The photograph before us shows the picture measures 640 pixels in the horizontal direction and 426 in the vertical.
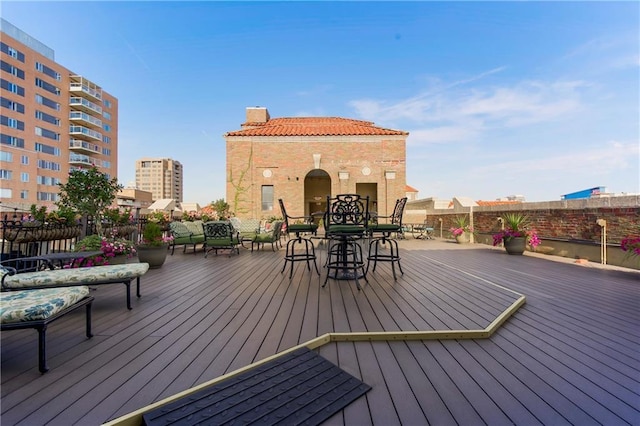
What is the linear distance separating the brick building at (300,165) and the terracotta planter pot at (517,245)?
7181 mm

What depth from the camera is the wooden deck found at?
1.34 metres

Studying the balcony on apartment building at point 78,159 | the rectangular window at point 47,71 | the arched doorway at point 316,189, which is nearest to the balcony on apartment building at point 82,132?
the balcony on apartment building at point 78,159

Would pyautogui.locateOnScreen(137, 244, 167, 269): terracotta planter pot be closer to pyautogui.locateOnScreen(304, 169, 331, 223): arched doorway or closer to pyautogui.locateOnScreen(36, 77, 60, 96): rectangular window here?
pyautogui.locateOnScreen(304, 169, 331, 223): arched doorway

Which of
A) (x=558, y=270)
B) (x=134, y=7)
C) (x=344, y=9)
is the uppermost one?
(x=344, y=9)

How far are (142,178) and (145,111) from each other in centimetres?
12023

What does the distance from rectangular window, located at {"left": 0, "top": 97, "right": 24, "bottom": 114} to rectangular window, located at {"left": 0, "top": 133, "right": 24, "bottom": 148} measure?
3554mm

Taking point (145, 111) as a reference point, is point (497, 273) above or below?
below

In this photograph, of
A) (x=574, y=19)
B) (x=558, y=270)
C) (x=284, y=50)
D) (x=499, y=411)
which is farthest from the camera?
(x=284, y=50)

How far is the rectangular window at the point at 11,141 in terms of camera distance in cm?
3265

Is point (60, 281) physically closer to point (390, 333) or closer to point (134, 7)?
point (390, 333)

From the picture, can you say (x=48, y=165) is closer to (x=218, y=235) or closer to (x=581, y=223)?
(x=218, y=235)

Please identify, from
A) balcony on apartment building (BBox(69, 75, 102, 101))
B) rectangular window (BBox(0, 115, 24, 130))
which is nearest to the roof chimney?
rectangular window (BBox(0, 115, 24, 130))

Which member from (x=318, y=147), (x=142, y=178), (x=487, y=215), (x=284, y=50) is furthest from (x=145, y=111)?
(x=142, y=178)

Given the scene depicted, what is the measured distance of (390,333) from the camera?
2.14 m
